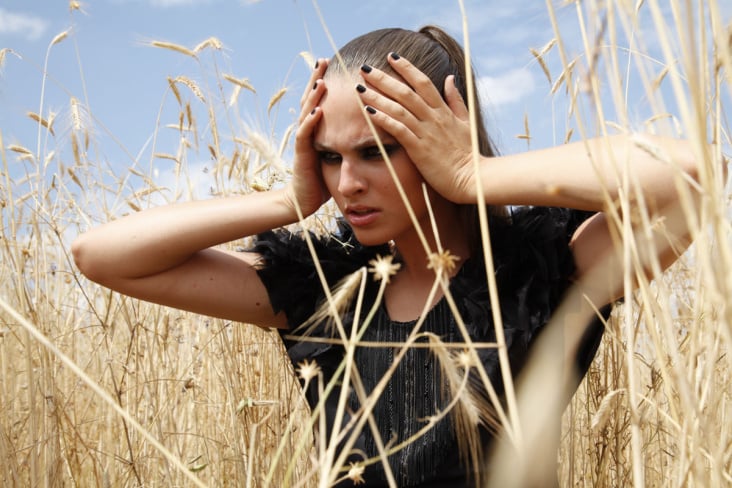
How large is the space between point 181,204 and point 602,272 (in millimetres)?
909

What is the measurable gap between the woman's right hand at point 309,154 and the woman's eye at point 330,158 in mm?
31

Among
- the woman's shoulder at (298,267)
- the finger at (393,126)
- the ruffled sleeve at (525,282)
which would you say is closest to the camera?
the finger at (393,126)

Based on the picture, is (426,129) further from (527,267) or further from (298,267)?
(298,267)

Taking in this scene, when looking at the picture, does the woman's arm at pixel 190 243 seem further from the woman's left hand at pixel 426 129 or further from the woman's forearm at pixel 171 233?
the woman's left hand at pixel 426 129

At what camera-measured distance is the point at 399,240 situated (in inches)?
59.2

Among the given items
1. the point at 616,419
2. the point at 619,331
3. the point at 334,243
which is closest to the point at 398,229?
the point at 334,243

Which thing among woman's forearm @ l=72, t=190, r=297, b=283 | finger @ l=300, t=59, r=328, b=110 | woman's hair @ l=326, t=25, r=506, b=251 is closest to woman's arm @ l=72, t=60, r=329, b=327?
woman's forearm @ l=72, t=190, r=297, b=283

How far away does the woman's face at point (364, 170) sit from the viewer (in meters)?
1.20

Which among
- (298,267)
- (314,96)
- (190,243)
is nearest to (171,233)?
(190,243)

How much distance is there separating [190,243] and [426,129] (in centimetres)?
57

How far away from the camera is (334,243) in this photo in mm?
1629

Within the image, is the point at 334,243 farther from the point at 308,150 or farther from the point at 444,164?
the point at 444,164

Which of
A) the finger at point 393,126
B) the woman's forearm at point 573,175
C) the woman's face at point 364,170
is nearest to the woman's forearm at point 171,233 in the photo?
the woman's face at point 364,170

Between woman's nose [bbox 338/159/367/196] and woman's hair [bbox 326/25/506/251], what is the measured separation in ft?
0.75
